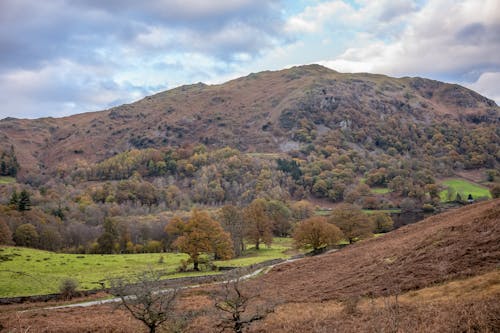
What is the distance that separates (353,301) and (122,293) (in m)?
16.2

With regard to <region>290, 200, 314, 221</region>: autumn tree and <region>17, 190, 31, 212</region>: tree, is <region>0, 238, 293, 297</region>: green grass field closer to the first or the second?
<region>17, 190, 31, 212</region>: tree

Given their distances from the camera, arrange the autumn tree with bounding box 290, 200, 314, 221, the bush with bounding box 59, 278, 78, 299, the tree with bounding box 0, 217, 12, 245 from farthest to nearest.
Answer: the autumn tree with bounding box 290, 200, 314, 221
the tree with bounding box 0, 217, 12, 245
the bush with bounding box 59, 278, 78, 299

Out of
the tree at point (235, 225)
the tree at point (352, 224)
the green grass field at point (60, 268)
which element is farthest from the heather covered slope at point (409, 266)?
the tree at point (235, 225)

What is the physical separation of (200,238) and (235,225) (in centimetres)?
2556

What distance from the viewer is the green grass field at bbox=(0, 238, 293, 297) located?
53.9 meters

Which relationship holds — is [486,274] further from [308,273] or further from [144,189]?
[144,189]

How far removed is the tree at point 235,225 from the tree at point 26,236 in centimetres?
4318

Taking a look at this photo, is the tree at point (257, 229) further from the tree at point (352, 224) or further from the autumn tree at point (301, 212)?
the autumn tree at point (301, 212)

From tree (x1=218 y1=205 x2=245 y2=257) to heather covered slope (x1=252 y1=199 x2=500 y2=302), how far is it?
44.6 m

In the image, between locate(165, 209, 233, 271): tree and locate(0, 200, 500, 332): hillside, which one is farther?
locate(165, 209, 233, 271): tree

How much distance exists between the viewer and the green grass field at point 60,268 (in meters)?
53.9

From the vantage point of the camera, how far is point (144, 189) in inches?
7613

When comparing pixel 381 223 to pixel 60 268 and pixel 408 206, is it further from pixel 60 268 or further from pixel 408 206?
pixel 60 268

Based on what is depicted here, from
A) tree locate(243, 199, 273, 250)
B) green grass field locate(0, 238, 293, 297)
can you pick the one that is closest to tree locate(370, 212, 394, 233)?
tree locate(243, 199, 273, 250)
